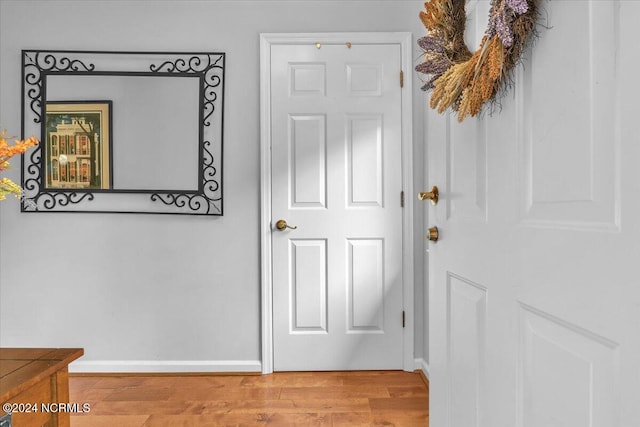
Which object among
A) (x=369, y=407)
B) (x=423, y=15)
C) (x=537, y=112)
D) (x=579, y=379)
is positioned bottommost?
(x=369, y=407)

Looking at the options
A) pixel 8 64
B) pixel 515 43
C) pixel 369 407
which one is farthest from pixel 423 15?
pixel 8 64

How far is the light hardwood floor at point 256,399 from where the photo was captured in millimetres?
2321

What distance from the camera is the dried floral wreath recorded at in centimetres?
94

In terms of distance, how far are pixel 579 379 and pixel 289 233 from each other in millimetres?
2265

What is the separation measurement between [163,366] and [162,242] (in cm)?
76

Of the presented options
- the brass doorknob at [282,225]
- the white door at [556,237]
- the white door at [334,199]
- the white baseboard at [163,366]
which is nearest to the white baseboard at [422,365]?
the white door at [334,199]

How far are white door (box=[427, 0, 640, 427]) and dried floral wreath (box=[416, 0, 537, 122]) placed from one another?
0.14 feet

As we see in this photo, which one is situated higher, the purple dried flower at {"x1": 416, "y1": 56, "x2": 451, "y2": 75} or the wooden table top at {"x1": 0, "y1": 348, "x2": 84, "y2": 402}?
the purple dried flower at {"x1": 416, "y1": 56, "x2": 451, "y2": 75}

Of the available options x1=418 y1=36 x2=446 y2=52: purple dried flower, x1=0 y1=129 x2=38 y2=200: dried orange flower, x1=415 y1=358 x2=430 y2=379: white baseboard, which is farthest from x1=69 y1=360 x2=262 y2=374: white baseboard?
x1=418 y1=36 x2=446 y2=52: purple dried flower

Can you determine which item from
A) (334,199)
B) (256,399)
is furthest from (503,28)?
(256,399)

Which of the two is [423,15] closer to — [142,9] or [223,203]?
[223,203]

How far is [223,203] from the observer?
2.97 m

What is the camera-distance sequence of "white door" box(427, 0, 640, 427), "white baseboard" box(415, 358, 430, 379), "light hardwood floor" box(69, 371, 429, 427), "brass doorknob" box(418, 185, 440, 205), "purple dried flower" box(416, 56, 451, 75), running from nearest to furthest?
"white door" box(427, 0, 640, 427), "purple dried flower" box(416, 56, 451, 75), "brass doorknob" box(418, 185, 440, 205), "light hardwood floor" box(69, 371, 429, 427), "white baseboard" box(415, 358, 430, 379)

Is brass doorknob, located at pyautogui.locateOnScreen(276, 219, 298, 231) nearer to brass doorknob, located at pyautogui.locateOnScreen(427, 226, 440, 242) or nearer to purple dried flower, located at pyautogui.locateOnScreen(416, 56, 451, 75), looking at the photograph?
brass doorknob, located at pyautogui.locateOnScreen(427, 226, 440, 242)
